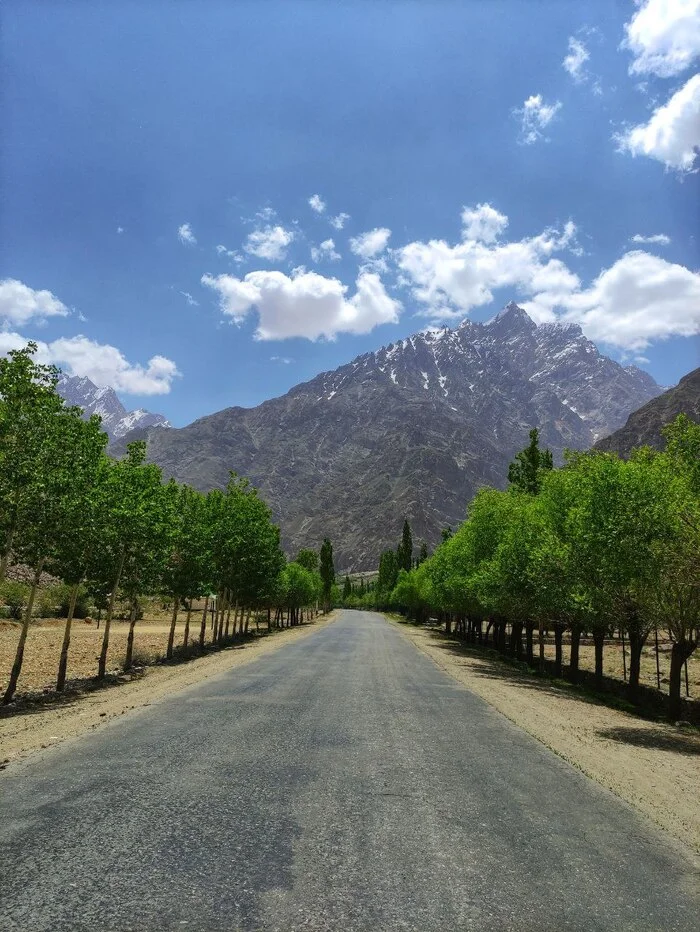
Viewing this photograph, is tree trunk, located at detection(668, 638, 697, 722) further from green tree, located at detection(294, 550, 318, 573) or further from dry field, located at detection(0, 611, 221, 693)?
green tree, located at detection(294, 550, 318, 573)

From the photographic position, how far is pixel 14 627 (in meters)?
51.7

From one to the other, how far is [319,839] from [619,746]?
36.6 feet

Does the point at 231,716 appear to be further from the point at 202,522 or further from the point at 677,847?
the point at 202,522

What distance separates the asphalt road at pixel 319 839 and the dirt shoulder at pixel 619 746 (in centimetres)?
67

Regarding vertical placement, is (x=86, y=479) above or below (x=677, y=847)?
above

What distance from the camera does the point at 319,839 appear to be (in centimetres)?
662

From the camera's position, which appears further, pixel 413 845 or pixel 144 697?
pixel 144 697

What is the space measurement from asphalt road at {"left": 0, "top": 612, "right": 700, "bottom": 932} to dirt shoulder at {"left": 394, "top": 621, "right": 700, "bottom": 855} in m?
0.67

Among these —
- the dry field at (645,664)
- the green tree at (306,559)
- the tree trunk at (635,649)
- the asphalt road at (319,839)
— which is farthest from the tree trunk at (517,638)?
the green tree at (306,559)

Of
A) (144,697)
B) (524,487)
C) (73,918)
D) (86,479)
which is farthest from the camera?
(524,487)

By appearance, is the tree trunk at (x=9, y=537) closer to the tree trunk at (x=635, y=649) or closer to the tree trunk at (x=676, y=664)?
the tree trunk at (x=676, y=664)

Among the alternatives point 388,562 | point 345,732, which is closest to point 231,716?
point 345,732

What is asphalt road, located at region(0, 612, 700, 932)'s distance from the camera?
5129mm

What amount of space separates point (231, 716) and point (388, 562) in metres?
159
